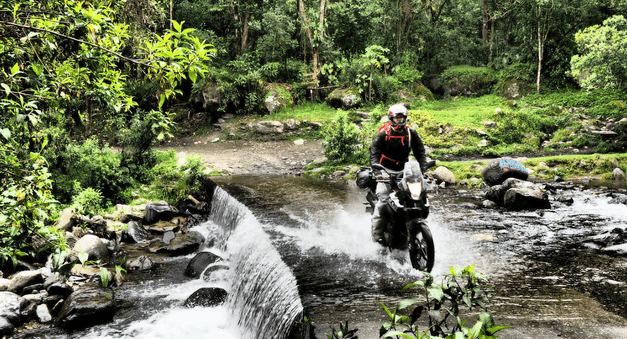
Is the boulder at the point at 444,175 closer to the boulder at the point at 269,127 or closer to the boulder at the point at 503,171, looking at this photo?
the boulder at the point at 503,171

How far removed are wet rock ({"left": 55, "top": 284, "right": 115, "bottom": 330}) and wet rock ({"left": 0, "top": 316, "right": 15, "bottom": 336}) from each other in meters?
0.54

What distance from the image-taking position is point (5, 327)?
4902mm

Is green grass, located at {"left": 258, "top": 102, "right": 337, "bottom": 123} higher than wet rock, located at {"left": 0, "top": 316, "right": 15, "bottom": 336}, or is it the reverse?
green grass, located at {"left": 258, "top": 102, "right": 337, "bottom": 123}

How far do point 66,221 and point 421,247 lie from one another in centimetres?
819

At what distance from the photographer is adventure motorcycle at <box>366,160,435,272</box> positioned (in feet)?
14.7

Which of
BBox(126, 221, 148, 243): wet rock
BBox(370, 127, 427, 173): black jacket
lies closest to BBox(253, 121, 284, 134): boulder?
BBox(126, 221, 148, 243): wet rock

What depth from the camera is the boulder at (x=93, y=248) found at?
7329 millimetres

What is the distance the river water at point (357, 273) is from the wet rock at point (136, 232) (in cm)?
155

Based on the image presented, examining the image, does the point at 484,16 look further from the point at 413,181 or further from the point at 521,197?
the point at 413,181

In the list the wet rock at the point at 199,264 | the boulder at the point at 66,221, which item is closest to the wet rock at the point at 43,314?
the wet rock at the point at 199,264

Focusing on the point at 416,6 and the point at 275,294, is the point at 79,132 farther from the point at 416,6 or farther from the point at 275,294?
the point at 416,6

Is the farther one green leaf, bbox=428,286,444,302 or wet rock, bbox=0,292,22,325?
wet rock, bbox=0,292,22,325

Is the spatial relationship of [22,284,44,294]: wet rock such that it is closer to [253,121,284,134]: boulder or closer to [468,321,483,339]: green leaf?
[468,321,483,339]: green leaf

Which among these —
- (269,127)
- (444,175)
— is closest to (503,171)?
(444,175)
